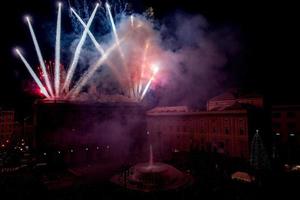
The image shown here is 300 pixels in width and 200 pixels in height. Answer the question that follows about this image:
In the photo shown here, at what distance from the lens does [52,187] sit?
19094 millimetres

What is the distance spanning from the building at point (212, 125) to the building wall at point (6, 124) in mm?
25314

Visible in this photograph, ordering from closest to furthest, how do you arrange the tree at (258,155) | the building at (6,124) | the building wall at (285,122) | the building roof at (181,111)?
the tree at (258,155)
the building roof at (181,111)
the building wall at (285,122)
the building at (6,124)

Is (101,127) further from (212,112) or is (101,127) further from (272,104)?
(272,104)

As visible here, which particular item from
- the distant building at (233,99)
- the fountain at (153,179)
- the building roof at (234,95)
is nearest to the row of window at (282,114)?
the distant building at (233,99)

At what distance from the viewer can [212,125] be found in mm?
30062

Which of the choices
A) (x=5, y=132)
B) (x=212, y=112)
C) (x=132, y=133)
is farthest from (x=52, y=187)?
(x=5, y=132)

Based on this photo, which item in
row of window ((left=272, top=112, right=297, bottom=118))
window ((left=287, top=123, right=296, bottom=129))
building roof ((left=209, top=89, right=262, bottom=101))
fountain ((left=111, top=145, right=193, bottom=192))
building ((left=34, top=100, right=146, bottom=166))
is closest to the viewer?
fountain ((left=111, top=145, right=193, bottom=192))

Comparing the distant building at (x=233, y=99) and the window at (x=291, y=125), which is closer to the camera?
the window at (x=291, y=125)

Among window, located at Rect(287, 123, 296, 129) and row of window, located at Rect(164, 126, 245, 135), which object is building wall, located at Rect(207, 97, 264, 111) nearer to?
row of window, located at Rect(164, 126, 245, 135)

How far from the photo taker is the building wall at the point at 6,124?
1721 inches

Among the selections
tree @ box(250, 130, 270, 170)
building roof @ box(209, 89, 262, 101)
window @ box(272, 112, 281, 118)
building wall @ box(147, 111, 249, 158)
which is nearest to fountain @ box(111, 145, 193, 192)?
tree @ box(250, 130, 270, 170)

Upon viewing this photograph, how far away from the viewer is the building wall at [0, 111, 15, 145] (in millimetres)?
43719

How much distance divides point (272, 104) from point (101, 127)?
21695 mm

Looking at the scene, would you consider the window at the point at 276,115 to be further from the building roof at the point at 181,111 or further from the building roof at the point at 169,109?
the building roof at the point at 169,109
